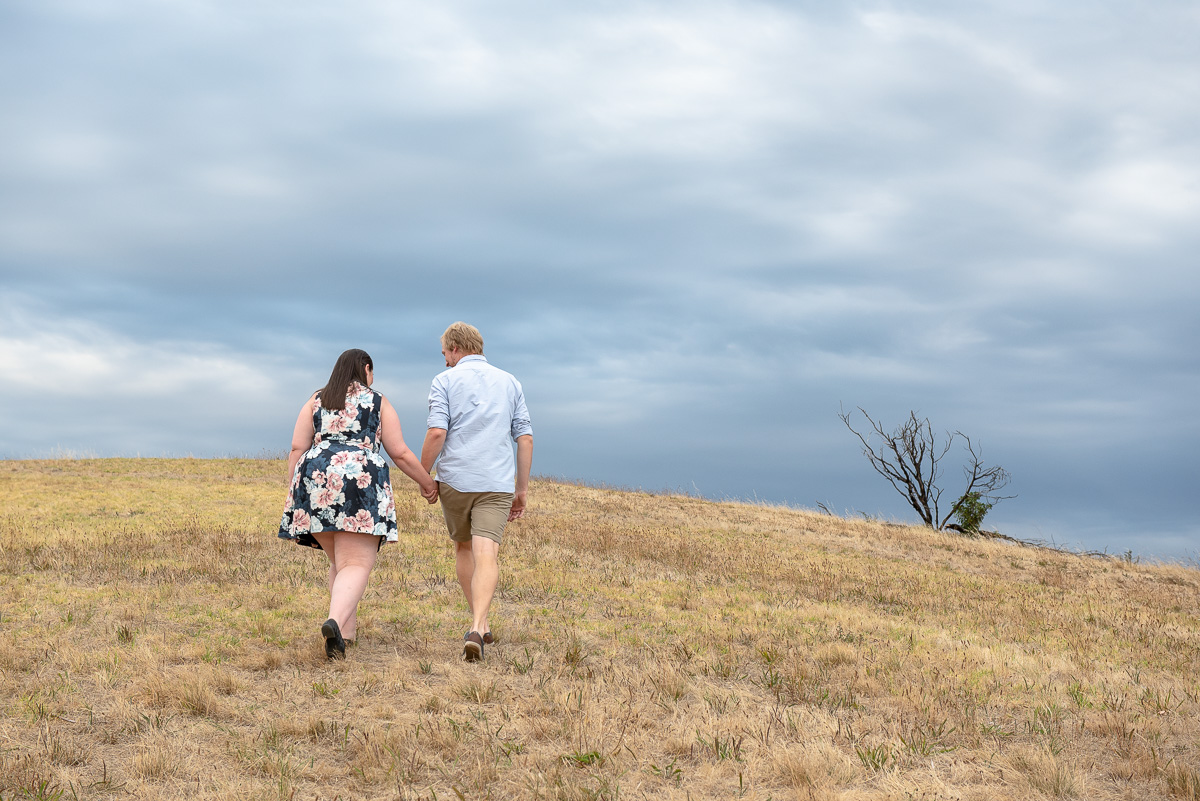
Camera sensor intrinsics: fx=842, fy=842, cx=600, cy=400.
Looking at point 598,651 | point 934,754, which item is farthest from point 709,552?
point 934,754

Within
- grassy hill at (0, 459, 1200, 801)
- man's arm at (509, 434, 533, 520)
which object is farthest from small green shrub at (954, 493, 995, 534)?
man's arm at (509, 434, 533, 520)

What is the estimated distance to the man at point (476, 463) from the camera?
7129mm

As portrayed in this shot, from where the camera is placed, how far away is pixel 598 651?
7633mm

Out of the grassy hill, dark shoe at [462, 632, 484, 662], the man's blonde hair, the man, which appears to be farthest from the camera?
the man's blonde hair

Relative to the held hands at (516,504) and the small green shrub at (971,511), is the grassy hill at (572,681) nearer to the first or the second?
the held hands at (516,504)

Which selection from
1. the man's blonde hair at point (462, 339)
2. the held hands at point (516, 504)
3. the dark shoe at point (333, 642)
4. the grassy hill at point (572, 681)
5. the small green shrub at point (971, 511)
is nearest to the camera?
the grassy hill at point (572, 681)

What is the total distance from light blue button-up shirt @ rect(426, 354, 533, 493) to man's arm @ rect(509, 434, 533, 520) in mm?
76

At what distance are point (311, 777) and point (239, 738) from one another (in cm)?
85

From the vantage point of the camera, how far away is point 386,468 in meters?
7.16

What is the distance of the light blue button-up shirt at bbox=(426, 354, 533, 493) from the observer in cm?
714

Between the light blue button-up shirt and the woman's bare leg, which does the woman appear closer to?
the woman's bare leg

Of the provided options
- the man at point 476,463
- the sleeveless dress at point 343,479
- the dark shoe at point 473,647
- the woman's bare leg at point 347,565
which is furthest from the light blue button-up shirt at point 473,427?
the dark shoe at point 473,647

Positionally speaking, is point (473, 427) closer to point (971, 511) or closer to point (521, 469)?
point (521, 469)

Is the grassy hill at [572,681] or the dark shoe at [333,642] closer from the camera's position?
the grassy hill at [572,681]
